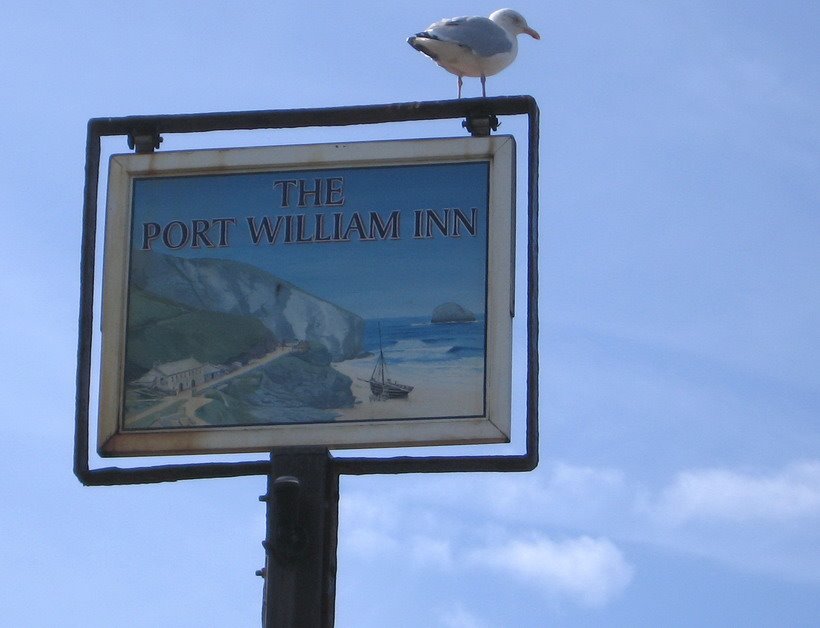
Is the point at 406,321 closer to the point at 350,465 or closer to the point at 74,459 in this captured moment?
the point at 350,465

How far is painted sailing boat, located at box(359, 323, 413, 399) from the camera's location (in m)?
6.84

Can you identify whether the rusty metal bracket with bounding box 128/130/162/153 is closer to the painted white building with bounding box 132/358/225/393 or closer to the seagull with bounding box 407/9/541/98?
the painted white building with bounding box 132/358/225/393

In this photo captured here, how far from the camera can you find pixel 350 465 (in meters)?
6.64

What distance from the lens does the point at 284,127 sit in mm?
7227

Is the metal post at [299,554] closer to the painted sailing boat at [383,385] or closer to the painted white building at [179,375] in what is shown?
the painted sailing boat at [383,385]

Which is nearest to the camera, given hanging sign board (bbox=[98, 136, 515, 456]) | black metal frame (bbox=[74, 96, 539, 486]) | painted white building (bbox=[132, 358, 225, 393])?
black metal frame (bbox=[74, 96, 539, 486])

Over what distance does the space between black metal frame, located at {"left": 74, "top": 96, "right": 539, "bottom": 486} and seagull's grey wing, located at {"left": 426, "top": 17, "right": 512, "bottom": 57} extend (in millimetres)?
3478

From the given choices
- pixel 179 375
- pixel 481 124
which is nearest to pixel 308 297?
pixel 179 375

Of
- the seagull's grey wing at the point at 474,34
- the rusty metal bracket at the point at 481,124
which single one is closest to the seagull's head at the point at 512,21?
the seagull's grey wing at the point at 474,34

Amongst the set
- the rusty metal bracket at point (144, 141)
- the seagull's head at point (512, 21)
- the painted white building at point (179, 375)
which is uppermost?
the seagull's head at point (512, 21)

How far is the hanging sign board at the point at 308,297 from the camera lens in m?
6.82

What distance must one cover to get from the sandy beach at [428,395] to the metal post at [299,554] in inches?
15.1

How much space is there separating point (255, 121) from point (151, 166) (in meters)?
0.48

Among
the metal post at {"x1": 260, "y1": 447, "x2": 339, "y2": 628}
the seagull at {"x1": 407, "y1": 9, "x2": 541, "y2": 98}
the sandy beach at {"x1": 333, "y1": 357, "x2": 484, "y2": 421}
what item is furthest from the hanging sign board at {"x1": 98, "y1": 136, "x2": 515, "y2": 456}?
the seagull at {"x1": 407, "y1": 9, "x2": 541, "y2": 98}
